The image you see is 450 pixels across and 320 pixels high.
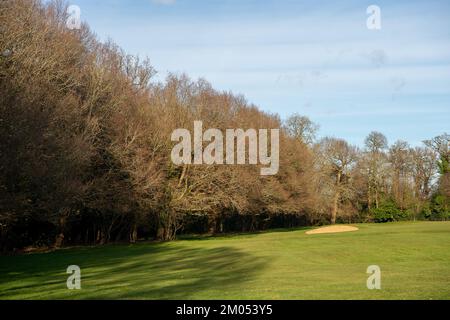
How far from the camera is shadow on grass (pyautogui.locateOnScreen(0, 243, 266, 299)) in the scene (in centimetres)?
1430

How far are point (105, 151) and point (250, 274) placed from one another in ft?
68.7

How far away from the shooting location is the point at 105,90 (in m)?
36.9

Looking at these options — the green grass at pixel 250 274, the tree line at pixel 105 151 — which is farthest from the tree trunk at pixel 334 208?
the green grass at pixel 250 274

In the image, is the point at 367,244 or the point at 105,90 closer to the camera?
the point at 367,244

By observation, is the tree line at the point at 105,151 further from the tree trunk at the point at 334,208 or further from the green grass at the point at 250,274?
the green grass at the point at 250,274

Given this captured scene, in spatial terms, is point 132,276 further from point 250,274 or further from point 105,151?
point 105,151

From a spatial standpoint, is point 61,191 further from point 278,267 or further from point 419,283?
point 419,283

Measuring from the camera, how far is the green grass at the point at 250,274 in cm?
1346

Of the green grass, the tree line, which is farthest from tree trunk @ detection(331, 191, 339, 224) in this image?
the green grass

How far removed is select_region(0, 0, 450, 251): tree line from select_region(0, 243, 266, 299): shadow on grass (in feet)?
10.8

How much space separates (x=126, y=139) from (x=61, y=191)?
12137mm

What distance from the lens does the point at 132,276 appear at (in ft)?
62.6

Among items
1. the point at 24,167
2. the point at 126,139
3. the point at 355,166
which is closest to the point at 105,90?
the point at 126,139

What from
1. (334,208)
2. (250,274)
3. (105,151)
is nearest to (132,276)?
(250,274)
